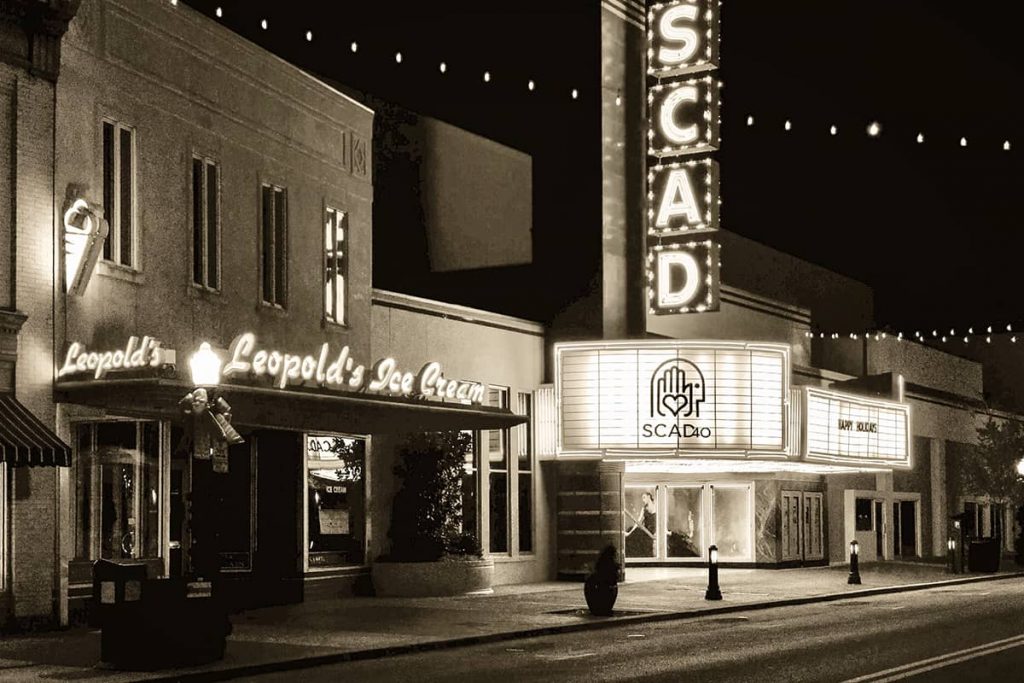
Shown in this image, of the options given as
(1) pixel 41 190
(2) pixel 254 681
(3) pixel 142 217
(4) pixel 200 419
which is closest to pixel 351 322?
(3) pixel 142 217

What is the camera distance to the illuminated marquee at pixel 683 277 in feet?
113

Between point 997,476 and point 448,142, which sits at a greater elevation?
point 448,142

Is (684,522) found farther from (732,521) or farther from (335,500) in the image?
(335,500)

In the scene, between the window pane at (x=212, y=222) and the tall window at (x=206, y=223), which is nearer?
the tall window at (x=206, y=223)

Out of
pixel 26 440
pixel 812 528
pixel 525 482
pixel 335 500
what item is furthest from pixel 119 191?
pixel 812 528

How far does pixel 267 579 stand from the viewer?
27250 mm

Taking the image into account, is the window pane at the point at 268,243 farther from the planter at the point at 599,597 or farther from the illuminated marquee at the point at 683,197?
the illuminated marquee at the point at 683,197

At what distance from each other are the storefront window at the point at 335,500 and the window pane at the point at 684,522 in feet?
48.1

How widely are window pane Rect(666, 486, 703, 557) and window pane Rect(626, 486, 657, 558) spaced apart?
1.45ft

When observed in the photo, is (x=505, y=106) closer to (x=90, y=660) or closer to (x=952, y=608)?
(x=952, y=608)

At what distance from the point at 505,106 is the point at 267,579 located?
57.5ft

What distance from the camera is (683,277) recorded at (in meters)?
34.9

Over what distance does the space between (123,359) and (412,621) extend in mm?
6087

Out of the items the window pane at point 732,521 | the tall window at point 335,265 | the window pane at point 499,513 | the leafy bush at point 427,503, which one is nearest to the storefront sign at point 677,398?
the window pane at point 499,513
